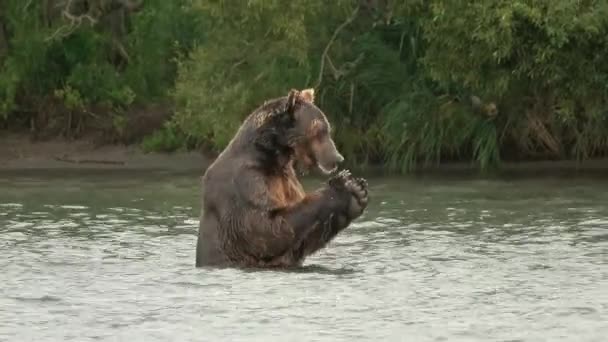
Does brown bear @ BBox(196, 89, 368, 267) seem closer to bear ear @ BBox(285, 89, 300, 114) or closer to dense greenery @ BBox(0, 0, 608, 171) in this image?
bear ear @ BBox(285, 89, 300, 114)

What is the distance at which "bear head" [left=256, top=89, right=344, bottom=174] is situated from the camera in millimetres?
12289

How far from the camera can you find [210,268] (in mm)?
12523

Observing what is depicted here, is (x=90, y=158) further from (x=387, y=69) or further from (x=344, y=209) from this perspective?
(x=344, y=209)

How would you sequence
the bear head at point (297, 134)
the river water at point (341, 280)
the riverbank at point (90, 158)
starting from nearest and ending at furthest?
1. the river water at point (341, 280)
2. the bear head at point (297, 134)
3. the riverbank at point (90, 158)

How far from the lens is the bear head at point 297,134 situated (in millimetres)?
12289

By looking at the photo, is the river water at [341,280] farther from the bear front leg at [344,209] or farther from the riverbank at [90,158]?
the riverbank at [90,158]

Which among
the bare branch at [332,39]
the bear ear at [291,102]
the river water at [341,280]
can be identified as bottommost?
the river water at [341,280]

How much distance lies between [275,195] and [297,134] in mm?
516

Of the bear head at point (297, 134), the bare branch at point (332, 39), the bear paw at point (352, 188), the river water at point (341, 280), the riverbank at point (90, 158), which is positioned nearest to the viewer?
the river water at point (341, 280)

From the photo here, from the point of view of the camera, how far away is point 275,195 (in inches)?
478

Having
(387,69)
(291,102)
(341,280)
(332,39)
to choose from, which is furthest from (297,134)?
(387,69)

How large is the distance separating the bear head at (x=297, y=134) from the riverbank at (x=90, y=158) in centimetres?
1308

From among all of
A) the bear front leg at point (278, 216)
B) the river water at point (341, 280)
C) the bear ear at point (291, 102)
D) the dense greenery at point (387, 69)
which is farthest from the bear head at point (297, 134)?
the dense greenery at point (387, 69)

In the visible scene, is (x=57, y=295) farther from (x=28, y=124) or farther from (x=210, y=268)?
(x=28, y=124)
